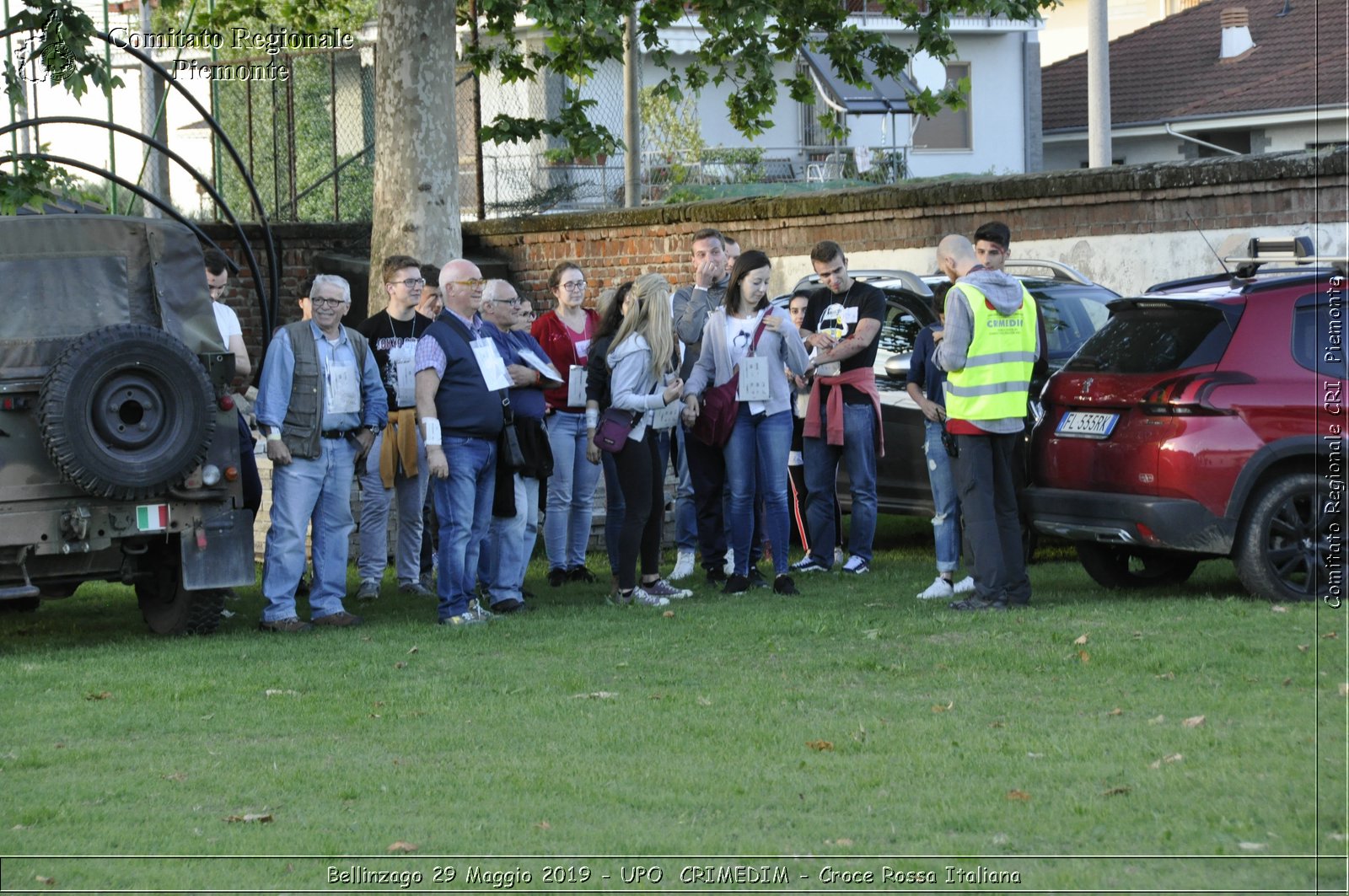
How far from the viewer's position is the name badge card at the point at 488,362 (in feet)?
33.3

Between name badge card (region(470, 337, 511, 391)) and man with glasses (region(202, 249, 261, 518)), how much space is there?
140 centimetres

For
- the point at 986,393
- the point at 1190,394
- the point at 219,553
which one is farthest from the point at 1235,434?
the point at 219,553

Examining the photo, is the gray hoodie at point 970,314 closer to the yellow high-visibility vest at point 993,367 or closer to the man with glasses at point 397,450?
the yellow high-visibility vest at point 993,367

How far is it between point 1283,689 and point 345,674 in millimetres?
4340

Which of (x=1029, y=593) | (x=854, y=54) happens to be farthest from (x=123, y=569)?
(x=854, y=54)

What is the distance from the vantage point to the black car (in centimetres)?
1237

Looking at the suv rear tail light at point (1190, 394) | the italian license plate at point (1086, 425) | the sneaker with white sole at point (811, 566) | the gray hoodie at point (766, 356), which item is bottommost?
the sneaker with white sole at point (811, 566)

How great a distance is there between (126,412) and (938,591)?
4772mm

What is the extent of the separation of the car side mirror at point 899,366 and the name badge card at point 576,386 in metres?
2.04

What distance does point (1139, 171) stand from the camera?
14.5 metres

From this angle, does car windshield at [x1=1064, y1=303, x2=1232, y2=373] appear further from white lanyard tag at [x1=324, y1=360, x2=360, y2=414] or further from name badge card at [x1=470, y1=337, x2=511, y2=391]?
white lanyard tag at [x1=324, y1=360, x2=360, y2=414]

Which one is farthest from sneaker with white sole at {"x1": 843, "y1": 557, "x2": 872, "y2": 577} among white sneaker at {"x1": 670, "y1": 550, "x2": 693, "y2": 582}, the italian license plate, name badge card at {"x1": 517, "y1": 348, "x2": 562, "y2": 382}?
name badge card at {"x1": 517, "y1": 348, "x2": 562, "y2": 382}

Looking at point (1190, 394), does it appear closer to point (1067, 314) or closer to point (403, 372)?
point (1067, 314)

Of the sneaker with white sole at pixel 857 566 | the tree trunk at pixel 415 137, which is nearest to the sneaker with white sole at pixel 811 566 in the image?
the sneaker with white sole at pixel 857 566
